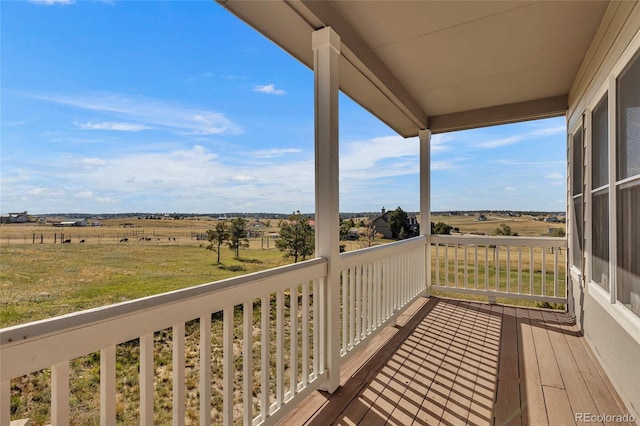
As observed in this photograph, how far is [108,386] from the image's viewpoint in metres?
1.02

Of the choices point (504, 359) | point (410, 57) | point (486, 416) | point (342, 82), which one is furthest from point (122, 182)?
point (504, 359)

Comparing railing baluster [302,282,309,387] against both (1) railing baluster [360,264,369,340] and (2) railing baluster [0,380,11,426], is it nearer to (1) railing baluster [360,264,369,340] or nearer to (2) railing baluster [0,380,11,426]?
(1) railing baluster [360,264,369,340]

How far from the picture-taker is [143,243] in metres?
1.03

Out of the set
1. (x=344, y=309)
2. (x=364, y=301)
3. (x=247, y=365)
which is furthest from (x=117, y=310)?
(x=364, y=301)

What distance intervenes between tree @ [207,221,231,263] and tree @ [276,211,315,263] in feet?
1.54

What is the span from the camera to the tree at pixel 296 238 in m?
1.84

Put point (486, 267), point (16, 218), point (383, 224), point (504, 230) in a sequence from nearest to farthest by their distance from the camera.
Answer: point (16, 218) < point (383, 224) < point (504, 230) < point (486, 267)

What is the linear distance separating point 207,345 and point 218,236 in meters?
0.48

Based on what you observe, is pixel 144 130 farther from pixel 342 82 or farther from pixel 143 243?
pixel 342 82

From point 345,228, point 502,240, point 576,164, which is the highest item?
point 576,164

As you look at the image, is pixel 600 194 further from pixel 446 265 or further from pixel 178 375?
pixel 178 375

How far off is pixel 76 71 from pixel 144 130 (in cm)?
22

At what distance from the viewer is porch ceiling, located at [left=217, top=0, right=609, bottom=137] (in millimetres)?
2170

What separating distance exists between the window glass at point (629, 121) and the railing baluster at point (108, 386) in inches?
105
